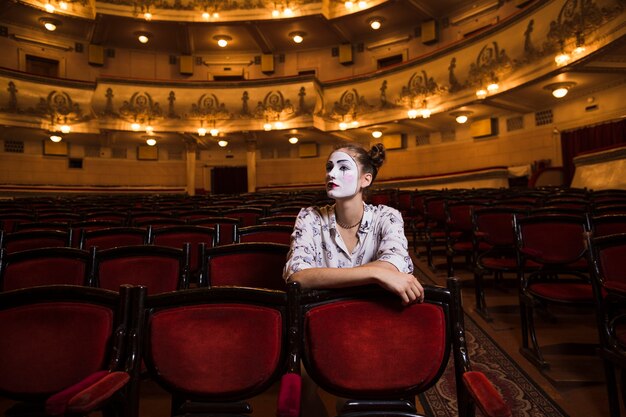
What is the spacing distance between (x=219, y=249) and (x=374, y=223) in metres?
0.81

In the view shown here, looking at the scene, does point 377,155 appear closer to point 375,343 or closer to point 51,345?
point 375,343

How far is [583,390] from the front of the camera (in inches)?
71.6

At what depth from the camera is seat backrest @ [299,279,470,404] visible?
1.13 meters

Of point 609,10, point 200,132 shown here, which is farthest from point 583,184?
point 200,132

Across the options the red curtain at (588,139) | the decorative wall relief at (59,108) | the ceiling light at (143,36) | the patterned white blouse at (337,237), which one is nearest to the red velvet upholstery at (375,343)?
the patterned white blouse at (337,237)

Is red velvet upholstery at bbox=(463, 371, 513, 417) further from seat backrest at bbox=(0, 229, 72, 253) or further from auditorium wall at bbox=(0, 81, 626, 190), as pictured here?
auditorium wall at bbox=(0, 81, 626, 190)

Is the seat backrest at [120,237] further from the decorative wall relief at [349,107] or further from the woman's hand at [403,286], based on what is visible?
the decorative wall relief at [349,107]

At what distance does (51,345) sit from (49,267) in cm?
100

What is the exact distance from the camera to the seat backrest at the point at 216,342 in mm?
1141

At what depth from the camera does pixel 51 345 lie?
46.9 inches

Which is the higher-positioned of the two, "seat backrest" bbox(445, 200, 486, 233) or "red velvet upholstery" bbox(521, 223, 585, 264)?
"seat backrest" bbox(445, 200, 486, 233)

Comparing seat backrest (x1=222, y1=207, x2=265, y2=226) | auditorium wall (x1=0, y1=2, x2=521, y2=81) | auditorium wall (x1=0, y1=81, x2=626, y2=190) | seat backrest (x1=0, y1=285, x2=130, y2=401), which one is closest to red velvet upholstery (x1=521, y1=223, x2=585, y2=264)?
seat backrest (x1=0, y1=285, x2=130, y2=401)

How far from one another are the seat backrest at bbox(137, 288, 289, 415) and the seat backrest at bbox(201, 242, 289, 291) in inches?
30.5

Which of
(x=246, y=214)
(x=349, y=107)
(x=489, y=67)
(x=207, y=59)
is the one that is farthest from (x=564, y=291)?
(x=207, y=59)
